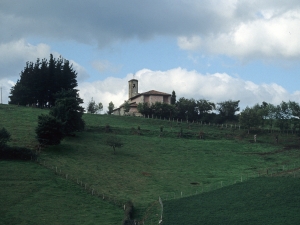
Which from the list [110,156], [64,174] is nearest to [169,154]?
[110,156]

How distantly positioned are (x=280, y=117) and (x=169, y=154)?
121ft

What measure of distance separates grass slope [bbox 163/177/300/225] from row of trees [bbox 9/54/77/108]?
69.4 metres

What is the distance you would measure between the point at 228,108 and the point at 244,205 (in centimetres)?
8441

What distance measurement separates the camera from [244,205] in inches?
1913

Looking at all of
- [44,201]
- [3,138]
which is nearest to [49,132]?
[3,138]

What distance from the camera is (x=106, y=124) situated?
102000 mm

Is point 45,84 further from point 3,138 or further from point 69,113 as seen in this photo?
point 3,138

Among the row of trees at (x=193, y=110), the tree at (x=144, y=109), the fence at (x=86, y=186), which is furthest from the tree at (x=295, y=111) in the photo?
the fence at (x=86, y=186)

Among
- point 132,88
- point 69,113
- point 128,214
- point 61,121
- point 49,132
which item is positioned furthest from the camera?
point 132,88

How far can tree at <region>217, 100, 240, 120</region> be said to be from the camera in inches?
5162

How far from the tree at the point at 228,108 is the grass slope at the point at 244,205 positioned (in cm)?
7472

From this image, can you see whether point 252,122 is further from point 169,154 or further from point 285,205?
point 285,205

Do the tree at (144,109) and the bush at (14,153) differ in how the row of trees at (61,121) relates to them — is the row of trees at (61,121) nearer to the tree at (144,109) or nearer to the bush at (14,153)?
the bush at (14,153)

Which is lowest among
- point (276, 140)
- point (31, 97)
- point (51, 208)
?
point (51, 208)
